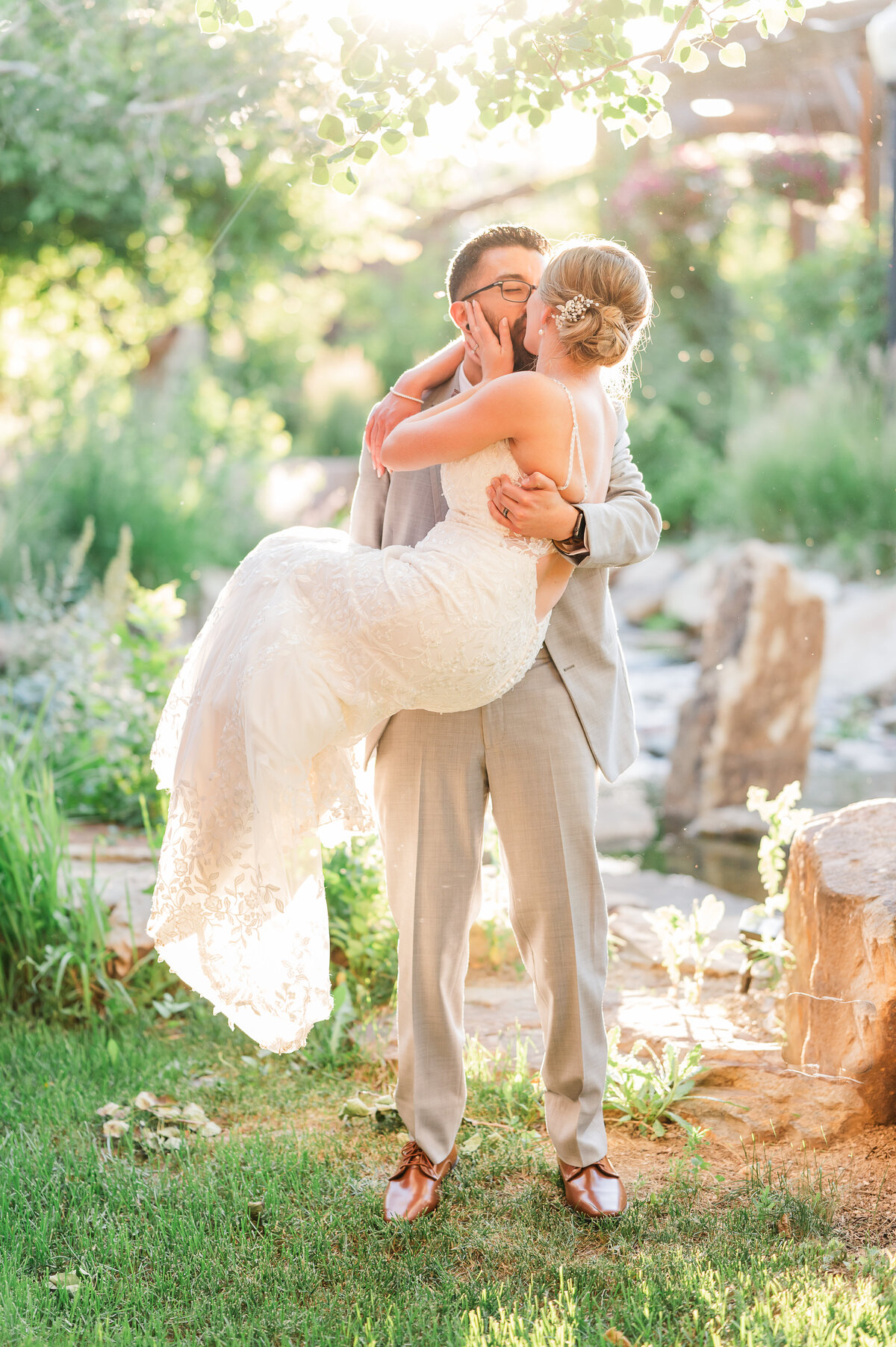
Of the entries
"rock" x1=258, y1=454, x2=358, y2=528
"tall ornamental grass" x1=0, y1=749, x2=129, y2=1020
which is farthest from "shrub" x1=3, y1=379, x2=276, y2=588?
"tall ornamental grass" x1=0, y1=749, x2=129, y2=1020

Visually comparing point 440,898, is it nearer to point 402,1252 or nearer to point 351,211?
point 402,1252

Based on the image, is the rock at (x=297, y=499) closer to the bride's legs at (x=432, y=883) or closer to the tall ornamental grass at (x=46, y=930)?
the tall ornamental grass at (x=46, y=930)

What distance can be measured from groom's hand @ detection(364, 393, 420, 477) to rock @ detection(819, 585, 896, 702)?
235 inches

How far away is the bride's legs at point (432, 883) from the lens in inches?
92.4

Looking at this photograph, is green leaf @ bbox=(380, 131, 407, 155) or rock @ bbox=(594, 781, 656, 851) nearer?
green leaf @ bbox=(380, 131, 407, 155)

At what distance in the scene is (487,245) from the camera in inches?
87.8

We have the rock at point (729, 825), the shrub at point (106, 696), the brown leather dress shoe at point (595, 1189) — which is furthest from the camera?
the rock at point (729, 825)

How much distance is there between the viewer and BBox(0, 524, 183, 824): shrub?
429 cm

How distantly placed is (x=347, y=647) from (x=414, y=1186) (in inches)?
43.4

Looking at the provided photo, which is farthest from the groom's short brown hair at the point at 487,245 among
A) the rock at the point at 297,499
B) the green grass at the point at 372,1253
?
the rock at the point at 297,499

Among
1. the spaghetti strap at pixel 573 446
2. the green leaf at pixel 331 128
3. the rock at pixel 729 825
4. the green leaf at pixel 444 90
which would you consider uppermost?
the green leaf at pixel 444 90

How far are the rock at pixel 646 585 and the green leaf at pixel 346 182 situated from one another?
24.6ft

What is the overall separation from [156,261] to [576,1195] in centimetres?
930

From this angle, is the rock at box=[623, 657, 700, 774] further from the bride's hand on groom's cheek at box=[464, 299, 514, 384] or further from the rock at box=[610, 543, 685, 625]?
the bride's hand on groom's cheek at box=[464, 299, 514, 384]
